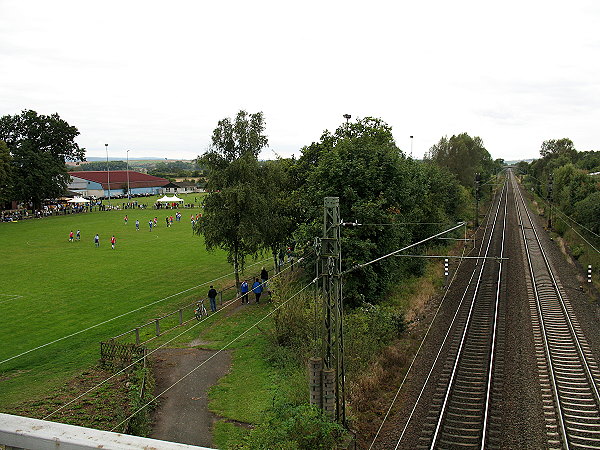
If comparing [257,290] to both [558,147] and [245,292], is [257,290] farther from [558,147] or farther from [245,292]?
[558,147]

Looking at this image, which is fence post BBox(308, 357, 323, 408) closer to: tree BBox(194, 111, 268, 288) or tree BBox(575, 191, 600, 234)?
tree BBox(194, 111, 268, 288)

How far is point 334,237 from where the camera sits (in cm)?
1387

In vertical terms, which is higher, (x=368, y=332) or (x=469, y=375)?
(x=368, y=332)

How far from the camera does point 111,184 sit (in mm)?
120375

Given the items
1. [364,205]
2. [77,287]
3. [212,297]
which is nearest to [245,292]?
[212,297]

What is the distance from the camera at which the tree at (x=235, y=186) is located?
27950mm

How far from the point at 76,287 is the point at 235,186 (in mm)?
12456

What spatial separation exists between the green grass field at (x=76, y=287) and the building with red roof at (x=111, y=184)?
6112 cm

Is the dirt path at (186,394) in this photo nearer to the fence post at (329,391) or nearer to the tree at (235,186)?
the fence post at (329,391)

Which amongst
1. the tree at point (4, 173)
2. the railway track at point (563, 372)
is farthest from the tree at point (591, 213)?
the tree at point (4, 173)

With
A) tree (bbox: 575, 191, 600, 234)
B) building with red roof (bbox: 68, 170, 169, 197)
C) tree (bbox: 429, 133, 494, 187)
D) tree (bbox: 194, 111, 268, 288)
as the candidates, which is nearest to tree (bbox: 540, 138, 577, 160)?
tree (bbox: 429, 133, 494, 187)

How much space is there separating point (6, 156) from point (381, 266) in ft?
187

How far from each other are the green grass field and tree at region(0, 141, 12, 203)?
858 cm

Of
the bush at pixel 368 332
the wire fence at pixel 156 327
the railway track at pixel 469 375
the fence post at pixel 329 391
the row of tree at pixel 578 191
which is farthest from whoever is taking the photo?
the row of tree at pixel 578 191
